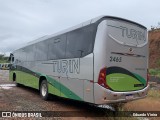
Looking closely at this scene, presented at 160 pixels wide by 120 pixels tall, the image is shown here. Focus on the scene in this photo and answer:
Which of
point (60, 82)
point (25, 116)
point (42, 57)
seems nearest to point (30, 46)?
point (42, 57)

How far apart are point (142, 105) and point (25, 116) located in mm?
5417

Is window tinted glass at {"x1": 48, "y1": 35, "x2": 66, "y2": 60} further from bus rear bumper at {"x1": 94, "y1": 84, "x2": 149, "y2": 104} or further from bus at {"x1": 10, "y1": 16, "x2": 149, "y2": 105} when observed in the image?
bus rear bumper at {"x1": 94, "y1": 84, "x2": 149, "y2": 104}

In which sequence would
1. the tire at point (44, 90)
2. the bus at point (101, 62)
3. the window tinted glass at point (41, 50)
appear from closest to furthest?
the bus at point (101, 62), the tire at point (44, 90), the window tinted glass at point (41, 50)

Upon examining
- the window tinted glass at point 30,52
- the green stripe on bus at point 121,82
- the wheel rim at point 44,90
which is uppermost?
the window tinted glass at point 30,52

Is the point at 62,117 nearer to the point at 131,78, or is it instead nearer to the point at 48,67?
the point at 131,78

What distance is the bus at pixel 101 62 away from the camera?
8.60 meters

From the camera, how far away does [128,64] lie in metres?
9.34

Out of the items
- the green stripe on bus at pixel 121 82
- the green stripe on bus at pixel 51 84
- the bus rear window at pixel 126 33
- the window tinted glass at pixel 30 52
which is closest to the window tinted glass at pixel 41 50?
the window tinted glass at pixel 30 52

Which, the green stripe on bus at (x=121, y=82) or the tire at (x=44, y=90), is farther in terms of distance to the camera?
the tire at (x=44, y=90)

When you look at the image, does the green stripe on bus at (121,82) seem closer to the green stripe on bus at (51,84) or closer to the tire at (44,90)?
the green stripe on bus at (51,84)

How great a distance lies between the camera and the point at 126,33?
9.34m

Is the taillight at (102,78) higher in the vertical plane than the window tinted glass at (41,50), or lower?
lower

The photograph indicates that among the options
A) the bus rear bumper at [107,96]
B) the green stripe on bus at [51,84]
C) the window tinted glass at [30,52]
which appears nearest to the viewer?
the bus rear bumper at [107,96]

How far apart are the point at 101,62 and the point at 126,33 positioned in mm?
1618
